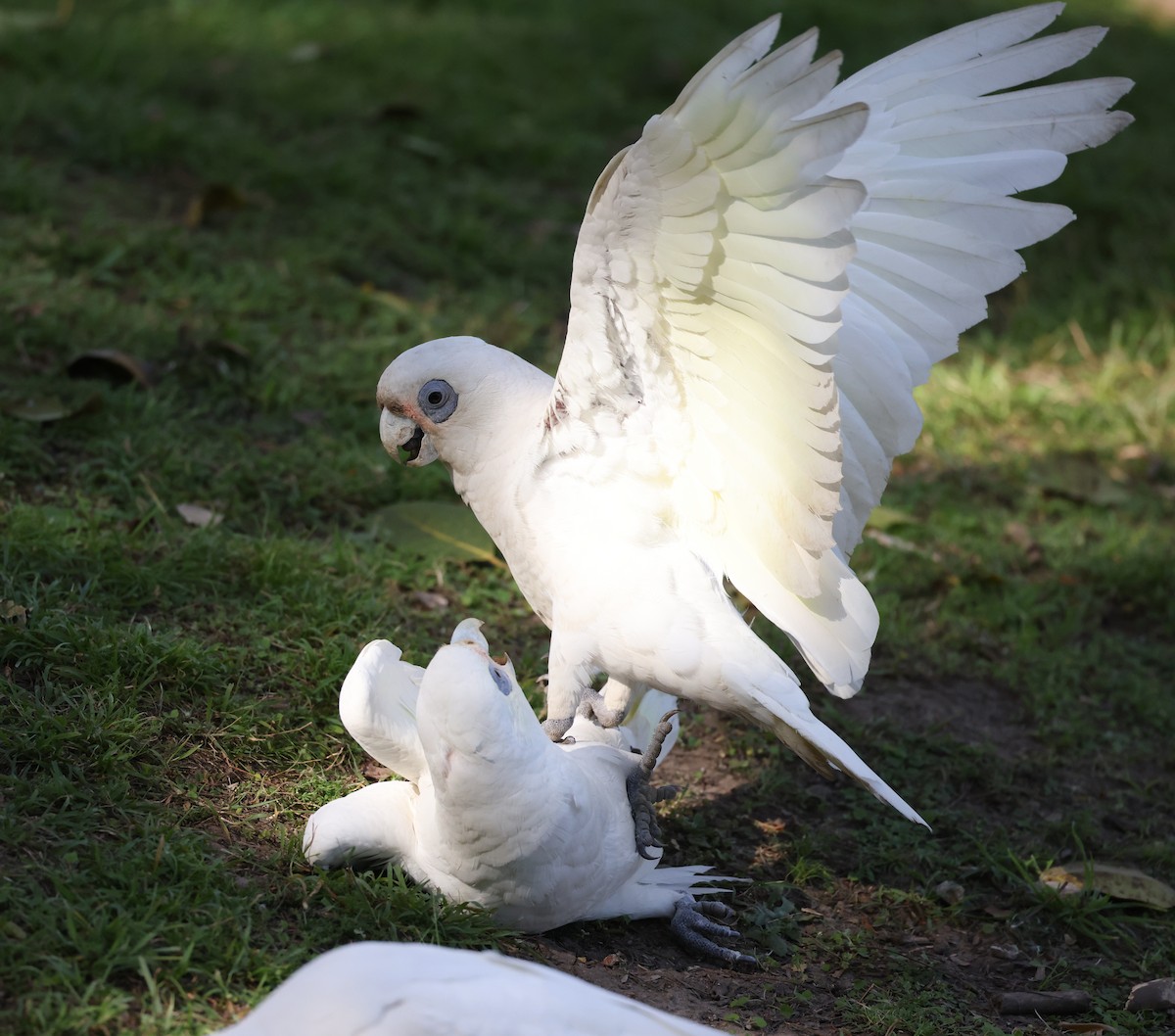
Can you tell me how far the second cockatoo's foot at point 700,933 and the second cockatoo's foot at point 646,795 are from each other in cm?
13

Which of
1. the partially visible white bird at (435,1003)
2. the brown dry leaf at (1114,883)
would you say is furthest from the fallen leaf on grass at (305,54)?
the partially visible white bird at (435,1003)

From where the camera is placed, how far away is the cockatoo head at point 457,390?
2.99m

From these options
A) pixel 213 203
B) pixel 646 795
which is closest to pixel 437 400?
pixel 646 795

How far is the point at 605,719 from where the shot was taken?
301 cm

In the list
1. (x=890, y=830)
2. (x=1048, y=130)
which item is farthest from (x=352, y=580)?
(x=1048, y=130)

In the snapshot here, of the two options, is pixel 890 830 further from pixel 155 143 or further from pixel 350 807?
pixel 155 143

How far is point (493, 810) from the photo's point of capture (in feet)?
7.98

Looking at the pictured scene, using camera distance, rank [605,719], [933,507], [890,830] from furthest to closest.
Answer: [933,507]
[890,830]
[605,719]

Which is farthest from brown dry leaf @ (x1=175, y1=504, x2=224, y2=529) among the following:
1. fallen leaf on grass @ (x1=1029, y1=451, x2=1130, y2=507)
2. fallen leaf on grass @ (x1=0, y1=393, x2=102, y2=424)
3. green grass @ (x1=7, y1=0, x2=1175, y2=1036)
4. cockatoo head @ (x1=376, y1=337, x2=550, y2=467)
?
fallen leaf on grass @ (x1=1029, y1=451, x2=1130, y2=507)

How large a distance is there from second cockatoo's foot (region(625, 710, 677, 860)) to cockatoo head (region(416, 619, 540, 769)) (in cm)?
39

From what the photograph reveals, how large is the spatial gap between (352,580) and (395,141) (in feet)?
10.3

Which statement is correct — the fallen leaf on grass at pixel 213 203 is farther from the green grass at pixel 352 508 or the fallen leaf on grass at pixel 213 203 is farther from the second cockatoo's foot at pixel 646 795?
the second cockatoo's foot at pixel 646 795

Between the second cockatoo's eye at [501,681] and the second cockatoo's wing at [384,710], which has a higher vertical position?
the second cockatoo's eye at [501,681]

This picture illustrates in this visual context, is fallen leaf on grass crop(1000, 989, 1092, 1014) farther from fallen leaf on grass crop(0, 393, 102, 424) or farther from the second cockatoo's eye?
fallen leaf on grass crop(0, 393, 102, 424)
